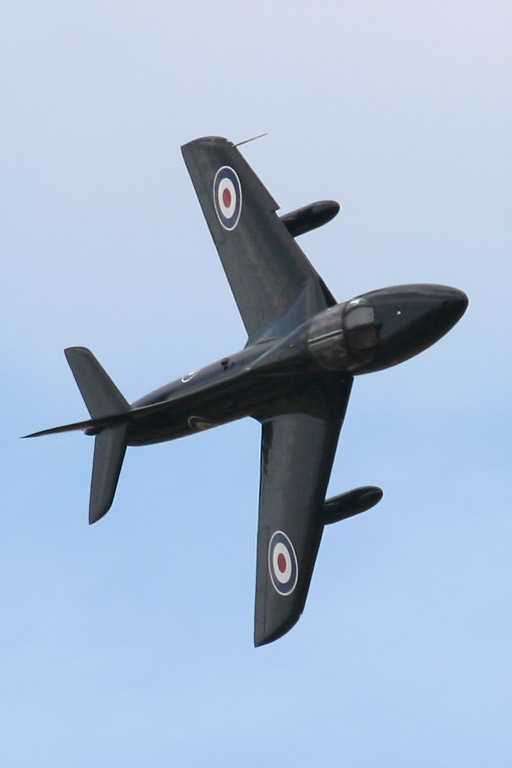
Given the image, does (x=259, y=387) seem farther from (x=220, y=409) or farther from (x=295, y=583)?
(x=295, y=583)

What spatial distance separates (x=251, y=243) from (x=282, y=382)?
4909mm

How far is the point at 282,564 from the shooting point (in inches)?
2062

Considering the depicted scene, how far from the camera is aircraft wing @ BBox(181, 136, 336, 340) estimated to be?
5519 cm

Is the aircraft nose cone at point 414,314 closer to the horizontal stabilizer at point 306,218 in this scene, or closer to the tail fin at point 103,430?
the horizontal stabilizer at point 306,218

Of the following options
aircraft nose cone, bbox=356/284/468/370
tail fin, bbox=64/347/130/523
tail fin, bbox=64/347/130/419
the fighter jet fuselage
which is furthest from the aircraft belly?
aircraft nose cone, bbox=356/284/468/370

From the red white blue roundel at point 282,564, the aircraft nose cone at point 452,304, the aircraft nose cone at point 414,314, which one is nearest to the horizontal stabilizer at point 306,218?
the aircraft nose cone at point 414,314

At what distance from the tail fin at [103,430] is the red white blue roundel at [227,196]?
5.71 m

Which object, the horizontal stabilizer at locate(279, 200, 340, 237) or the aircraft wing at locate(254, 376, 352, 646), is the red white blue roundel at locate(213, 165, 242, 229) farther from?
the aircraft wing at locate(254, 376, 352, 646)

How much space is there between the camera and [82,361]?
55.9 m

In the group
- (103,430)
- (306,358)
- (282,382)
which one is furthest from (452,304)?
(103,430)

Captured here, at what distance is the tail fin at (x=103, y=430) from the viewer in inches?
2121

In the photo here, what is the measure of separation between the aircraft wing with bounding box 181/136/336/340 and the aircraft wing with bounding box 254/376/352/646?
7.98 ft

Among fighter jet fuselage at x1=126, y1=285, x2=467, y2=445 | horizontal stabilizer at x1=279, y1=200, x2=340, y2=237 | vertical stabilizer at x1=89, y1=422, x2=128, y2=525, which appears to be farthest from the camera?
horizontal stabilizer at x1=279, y1=200, x2=340, y2=237

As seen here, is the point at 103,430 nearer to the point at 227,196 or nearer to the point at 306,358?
the point at 306,358
